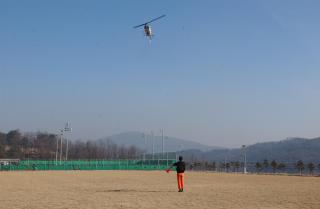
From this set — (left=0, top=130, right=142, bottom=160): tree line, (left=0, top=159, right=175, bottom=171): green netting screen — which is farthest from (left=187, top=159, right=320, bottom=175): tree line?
(left=0, top=130, right=142, bottom=160): tree line

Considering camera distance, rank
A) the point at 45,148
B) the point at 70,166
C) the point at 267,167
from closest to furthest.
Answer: the point at 70,166 < the point at 267,167 < the point at 45,148

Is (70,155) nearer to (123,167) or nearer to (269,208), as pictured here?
(123,167)

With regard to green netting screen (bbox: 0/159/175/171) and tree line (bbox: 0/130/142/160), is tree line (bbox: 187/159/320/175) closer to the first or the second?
green netting screen (bbox: 0/159/175/171)

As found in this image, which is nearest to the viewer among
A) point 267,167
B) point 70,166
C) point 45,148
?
point 70,166

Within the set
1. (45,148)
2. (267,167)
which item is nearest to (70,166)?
(267,167)

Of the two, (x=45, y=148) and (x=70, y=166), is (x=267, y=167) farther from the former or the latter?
(x=45, y=148)

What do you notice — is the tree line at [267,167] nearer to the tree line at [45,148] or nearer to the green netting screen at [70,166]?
the green netting screen at [70,166]

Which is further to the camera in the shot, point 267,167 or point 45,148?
point 45,148

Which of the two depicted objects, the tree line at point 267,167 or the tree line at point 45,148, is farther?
the tree line at point 45,148

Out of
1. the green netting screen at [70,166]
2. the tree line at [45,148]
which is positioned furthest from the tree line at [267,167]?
the tree line at [45,148]

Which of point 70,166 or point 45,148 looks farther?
point 45,148

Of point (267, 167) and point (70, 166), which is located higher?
point (70, 166)

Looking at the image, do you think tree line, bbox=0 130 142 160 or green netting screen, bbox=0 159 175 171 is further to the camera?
tree line, bbox=0 130 142 160

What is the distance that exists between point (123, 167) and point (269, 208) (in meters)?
63.4
